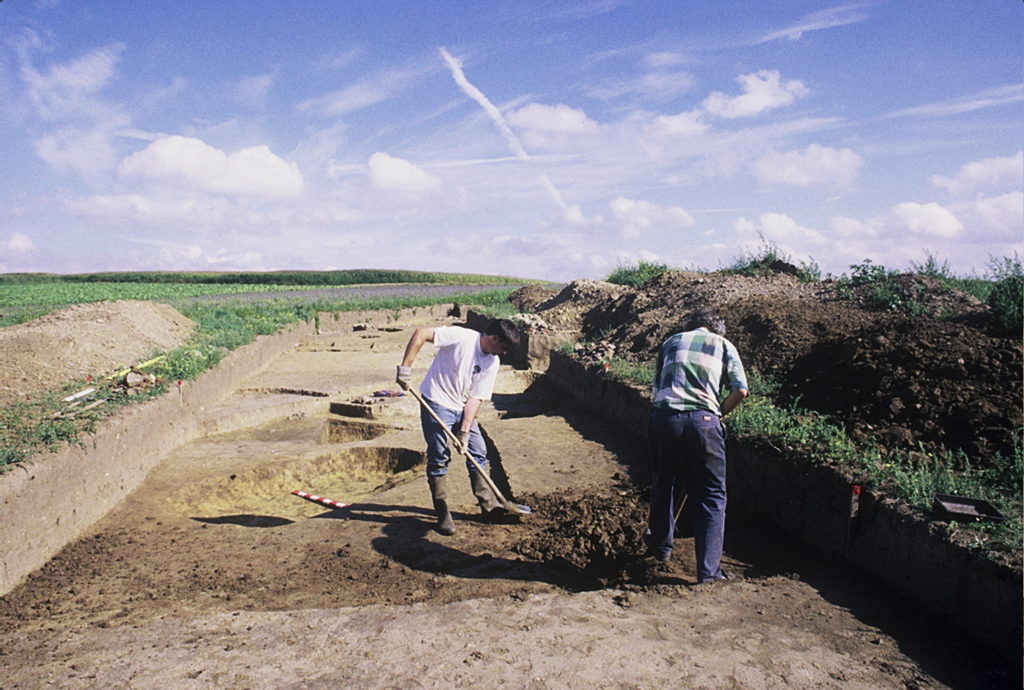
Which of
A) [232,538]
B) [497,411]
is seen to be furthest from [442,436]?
[497,411]

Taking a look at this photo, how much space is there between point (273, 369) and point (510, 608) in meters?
10.4

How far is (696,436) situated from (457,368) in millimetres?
1777

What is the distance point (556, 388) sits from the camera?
1147 cm

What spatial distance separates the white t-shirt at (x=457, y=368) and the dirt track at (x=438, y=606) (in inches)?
37.6

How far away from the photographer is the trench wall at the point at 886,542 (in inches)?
133

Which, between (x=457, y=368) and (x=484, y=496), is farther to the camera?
(x=484, y=496)

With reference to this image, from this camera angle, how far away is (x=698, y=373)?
4.24 m

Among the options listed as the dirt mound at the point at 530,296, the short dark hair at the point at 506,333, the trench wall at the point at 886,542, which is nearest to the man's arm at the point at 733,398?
the trench wall at the point at 886,542

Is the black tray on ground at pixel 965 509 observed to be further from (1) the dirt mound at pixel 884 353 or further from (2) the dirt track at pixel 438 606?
(1) the dirt mound at pixel 884 353

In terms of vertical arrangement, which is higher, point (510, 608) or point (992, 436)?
point (992, 436)

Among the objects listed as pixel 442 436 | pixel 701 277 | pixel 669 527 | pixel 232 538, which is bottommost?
pixel 232 538

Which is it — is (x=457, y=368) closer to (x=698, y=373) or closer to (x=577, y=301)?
(x=698, y=373)

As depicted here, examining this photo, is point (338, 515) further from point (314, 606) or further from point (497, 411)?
point (497, 411)

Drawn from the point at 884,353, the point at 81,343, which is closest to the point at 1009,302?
the point at 884,353
